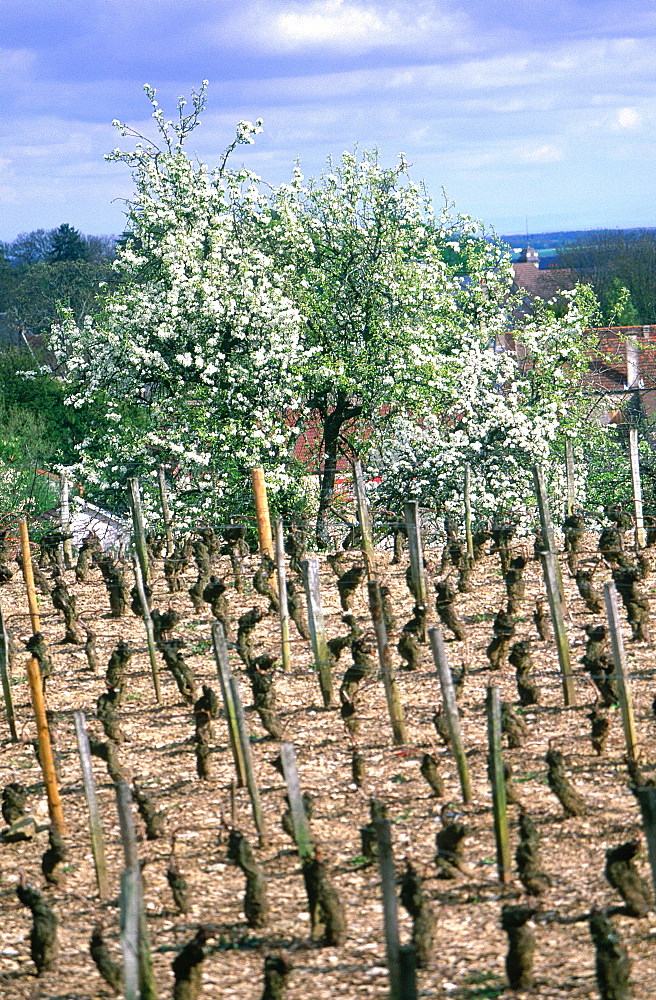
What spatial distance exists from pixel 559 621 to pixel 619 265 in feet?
227

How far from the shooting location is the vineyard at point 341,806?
6.03 meters

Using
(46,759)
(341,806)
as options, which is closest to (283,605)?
(341,806)

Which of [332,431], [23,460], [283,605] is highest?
[23,460]

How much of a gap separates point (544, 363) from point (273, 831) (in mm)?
15333

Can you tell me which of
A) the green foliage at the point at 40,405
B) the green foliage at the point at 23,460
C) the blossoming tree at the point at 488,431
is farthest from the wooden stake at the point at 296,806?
→ the green foliage at the point at 40,405

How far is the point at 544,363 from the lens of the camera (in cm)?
2167

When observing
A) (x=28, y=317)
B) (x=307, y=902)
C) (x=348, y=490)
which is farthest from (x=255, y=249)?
(x=28, y=317)

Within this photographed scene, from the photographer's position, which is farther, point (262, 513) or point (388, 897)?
point (262, 513)

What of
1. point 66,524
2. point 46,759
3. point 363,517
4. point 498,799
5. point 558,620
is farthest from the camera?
point 66,524

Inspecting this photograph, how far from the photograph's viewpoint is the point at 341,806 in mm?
8070

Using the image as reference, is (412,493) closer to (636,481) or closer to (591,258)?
(636,481)

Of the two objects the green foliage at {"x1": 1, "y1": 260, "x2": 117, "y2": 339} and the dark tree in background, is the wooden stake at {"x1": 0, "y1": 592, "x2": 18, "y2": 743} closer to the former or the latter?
the green foliage at {"x1": 1, "y1": 260, "x2": 117, "y2": 339}

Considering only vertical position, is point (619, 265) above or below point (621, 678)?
above

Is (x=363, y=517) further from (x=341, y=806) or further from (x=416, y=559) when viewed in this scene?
(x=341, y=806)
